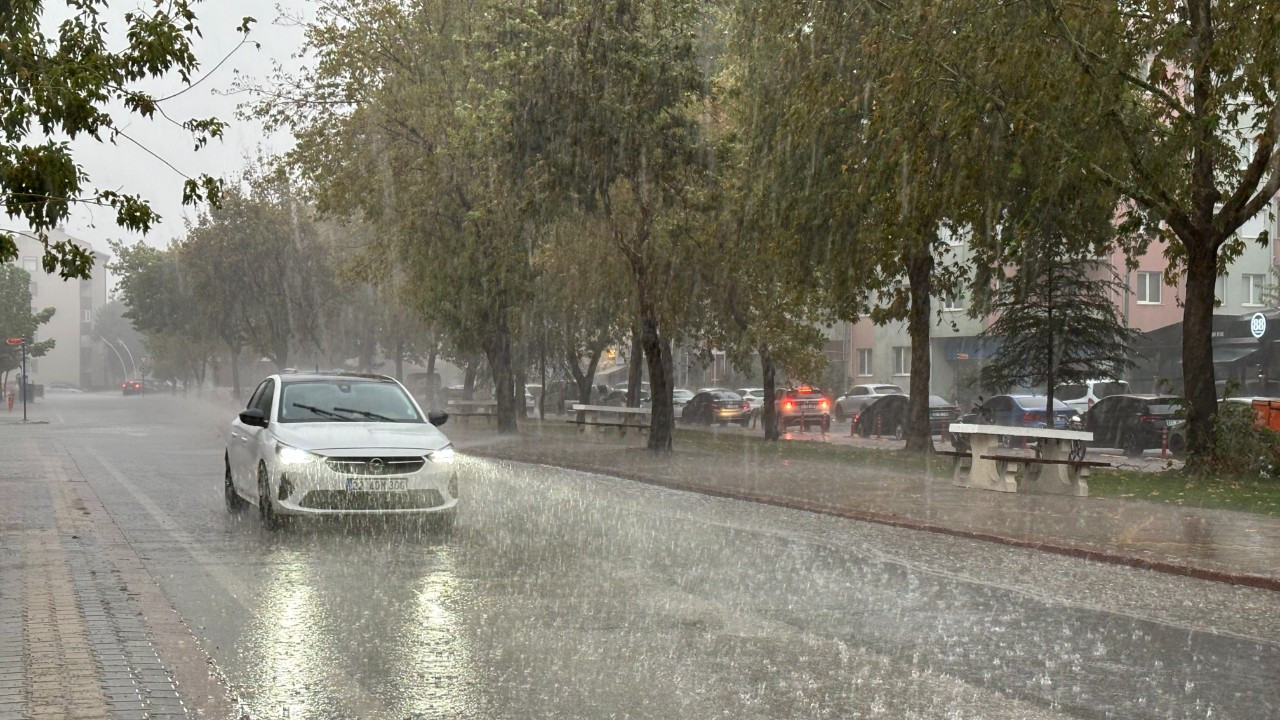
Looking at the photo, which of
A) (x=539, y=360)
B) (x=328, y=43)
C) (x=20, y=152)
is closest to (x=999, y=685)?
(x=20, y=152)

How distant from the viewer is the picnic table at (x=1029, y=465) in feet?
61.1

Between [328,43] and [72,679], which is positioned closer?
[72,679]

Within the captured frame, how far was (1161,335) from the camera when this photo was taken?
53.4 meters

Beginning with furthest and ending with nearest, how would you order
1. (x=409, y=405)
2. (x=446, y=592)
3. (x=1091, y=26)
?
1. (x=1091, y=26)
2. (x=409, y=405)
3. (x=446, y=592)

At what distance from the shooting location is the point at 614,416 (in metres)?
37.9

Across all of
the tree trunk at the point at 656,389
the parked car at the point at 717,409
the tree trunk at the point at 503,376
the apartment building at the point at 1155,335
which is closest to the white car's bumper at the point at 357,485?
the tree trunk at the point at 656,389

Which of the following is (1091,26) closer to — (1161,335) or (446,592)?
(446,592)

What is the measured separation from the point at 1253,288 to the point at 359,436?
60651 mm

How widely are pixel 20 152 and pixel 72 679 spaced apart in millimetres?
6513

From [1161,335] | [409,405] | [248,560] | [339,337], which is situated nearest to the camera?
[248,560]

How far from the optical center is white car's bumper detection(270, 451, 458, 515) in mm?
13125

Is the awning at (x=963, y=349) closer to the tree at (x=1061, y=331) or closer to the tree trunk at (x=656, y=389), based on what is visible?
the tree at (x=1061, y=331)

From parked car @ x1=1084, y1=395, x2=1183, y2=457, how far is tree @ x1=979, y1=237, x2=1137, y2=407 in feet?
2.77

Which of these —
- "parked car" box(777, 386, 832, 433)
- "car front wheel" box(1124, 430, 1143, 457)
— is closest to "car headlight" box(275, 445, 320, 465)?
"car front wheel" box(1124, 430, 1143, 457)
